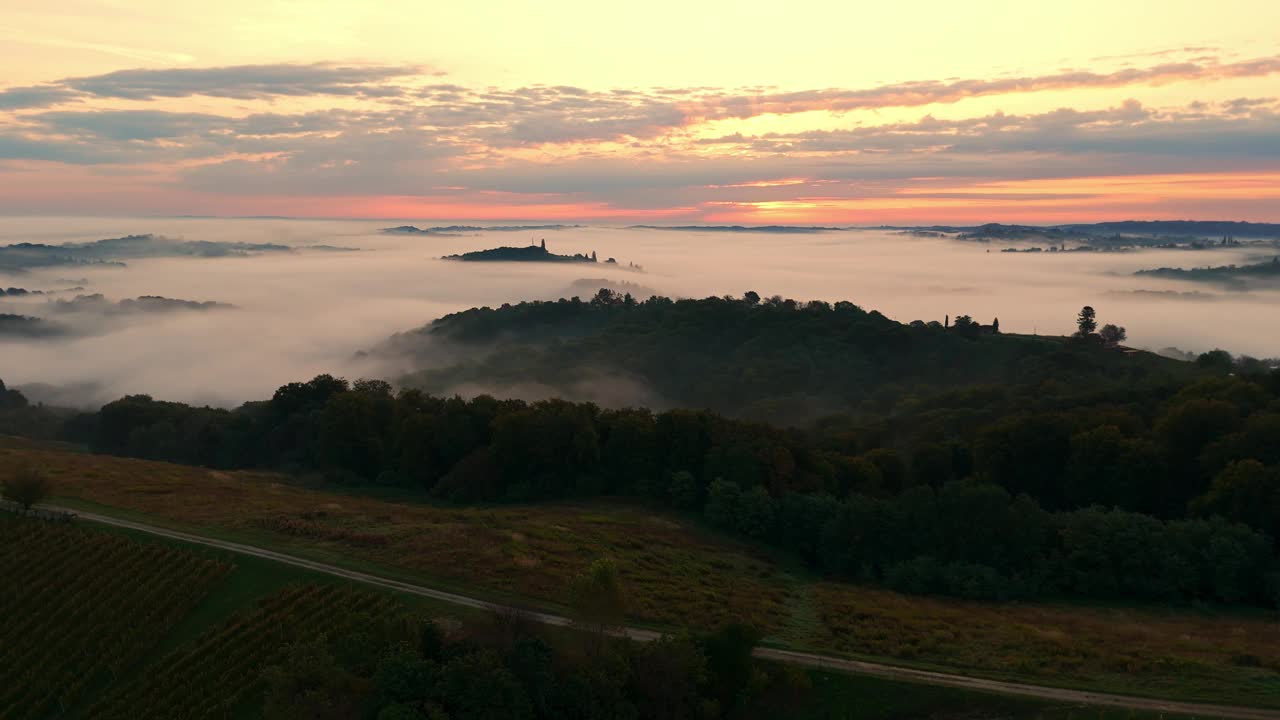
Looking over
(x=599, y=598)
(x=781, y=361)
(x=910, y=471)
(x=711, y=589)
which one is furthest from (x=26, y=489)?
(x=781, y=361)

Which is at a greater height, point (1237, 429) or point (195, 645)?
point (1237, 429)

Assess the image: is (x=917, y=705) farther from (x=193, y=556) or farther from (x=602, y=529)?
(x=193, y=556)

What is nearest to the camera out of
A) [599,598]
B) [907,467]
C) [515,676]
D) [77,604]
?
[515,676]

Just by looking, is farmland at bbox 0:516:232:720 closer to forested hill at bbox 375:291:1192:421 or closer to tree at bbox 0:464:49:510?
tree at bbox 0:464:49:510

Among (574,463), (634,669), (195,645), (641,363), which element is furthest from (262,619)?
(641,363)

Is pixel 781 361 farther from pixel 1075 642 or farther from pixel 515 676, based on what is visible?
pixel 515 676

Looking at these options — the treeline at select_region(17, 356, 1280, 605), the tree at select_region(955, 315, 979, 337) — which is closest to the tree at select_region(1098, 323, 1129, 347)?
the tree at select_region(955, 315, 979, 337)
